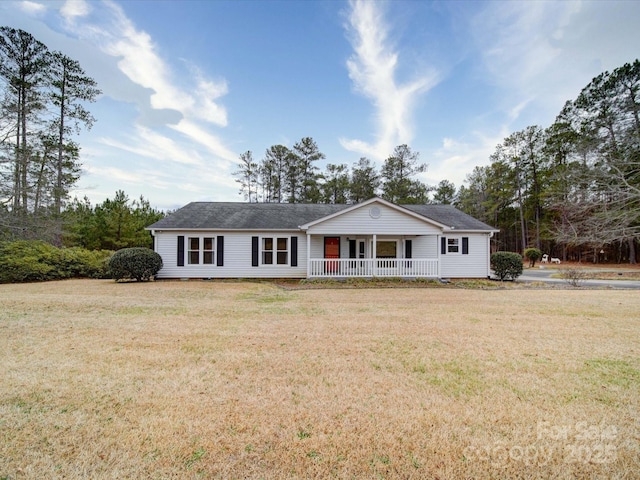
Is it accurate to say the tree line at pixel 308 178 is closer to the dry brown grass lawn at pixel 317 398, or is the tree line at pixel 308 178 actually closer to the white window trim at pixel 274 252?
the white window trim at pixel 274 252

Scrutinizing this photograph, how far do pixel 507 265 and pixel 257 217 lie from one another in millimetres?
13661

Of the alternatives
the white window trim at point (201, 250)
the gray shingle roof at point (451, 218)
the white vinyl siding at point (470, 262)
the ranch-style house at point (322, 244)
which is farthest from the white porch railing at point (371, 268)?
the white window trim at point (201, 250)

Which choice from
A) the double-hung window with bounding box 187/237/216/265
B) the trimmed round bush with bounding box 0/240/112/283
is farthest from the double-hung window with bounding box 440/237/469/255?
the trimmed round bush with bounding box 0/240/112/283

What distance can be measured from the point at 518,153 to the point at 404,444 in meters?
43.1

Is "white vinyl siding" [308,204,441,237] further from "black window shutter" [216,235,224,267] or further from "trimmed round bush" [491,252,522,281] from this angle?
"black window shutter" [216,235,224,267]

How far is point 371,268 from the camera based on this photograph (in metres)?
15.4

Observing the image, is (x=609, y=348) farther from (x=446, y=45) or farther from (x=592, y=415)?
(x=446, y=45)

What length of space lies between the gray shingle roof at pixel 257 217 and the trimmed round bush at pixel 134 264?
1631 millimetres

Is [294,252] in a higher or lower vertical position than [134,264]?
higher

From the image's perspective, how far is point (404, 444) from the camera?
246cm

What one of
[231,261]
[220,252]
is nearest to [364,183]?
[231,261]

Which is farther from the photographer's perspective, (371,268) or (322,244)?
(322,244)

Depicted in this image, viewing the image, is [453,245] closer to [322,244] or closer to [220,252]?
[322,244]

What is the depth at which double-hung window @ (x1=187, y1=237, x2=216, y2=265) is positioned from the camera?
616 inches
